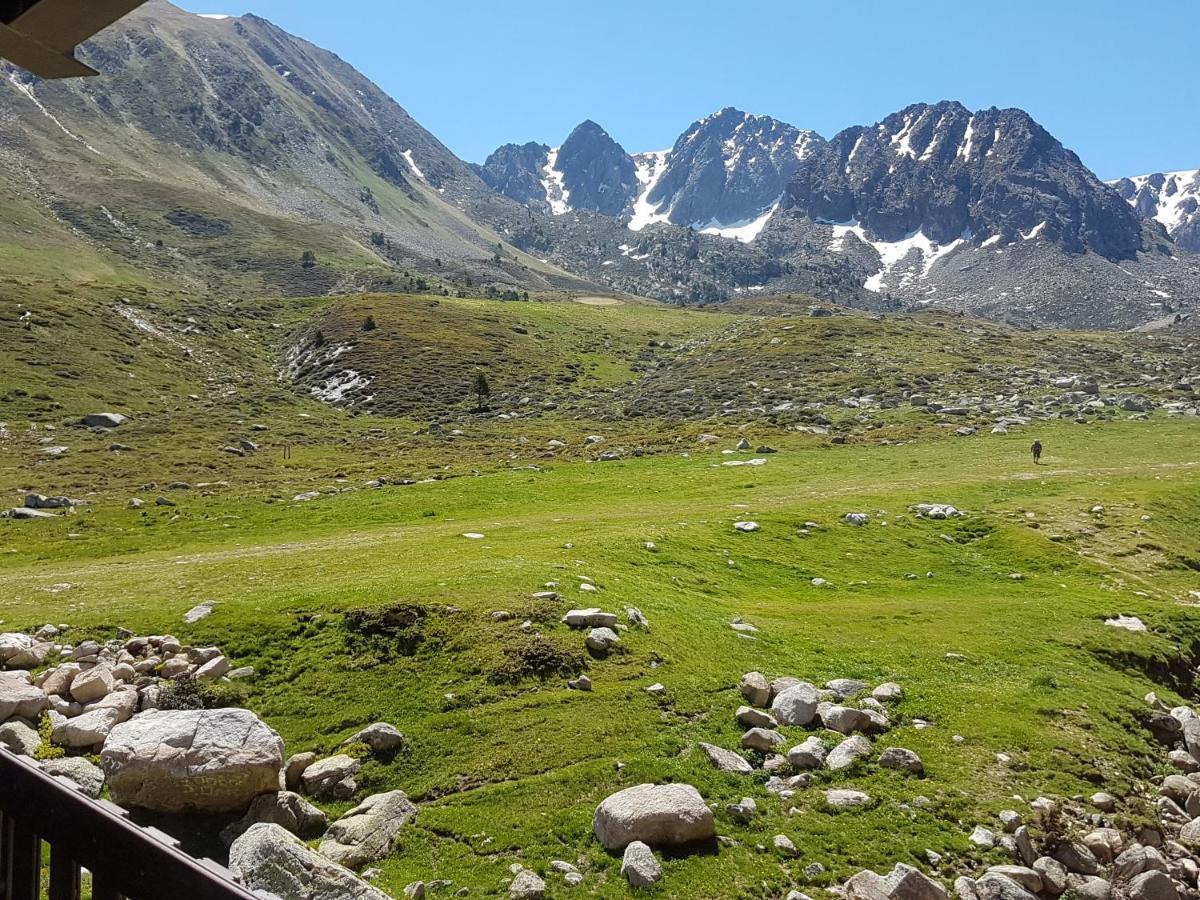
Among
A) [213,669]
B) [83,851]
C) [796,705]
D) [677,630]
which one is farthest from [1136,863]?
[213,669]

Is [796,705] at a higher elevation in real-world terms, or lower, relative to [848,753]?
higher

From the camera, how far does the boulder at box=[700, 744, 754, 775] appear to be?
43.5 ft

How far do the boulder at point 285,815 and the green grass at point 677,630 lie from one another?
1229 mm

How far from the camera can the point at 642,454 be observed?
6172 cm

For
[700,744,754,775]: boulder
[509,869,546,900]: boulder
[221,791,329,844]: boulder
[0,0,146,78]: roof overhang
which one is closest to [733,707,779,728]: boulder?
[700,744,754,775]: boulder

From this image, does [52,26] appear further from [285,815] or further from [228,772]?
[285,815]

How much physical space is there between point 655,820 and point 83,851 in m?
9.16

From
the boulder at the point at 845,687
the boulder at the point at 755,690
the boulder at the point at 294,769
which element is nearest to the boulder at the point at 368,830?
the boulder at the point at 294,769

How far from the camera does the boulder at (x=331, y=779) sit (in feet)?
41.5

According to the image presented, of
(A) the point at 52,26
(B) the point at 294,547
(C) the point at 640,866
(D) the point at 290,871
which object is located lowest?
(B) the point at 294,547

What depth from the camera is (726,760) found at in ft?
44.0

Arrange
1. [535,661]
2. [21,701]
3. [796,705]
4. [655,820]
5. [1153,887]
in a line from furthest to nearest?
[535,661], [796,705], [21,701], [655,820], [1153,887]

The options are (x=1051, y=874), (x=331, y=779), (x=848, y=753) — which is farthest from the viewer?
(x=848, y=753)

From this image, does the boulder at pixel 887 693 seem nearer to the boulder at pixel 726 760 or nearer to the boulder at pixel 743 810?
the boulder at pixel 726 760
